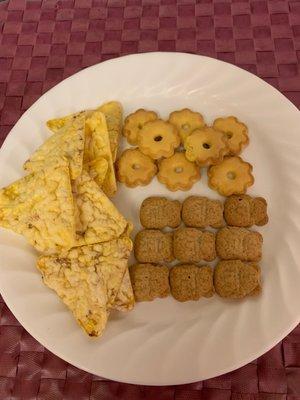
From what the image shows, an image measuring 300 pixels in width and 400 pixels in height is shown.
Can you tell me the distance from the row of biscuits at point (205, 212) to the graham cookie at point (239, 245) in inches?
1.2

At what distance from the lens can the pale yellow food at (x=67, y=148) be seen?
3.04ft

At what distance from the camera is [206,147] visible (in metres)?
1.04

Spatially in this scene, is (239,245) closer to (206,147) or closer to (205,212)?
(205,212)

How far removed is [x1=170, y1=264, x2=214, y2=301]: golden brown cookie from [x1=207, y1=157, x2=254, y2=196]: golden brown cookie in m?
0.20

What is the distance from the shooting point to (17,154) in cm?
105

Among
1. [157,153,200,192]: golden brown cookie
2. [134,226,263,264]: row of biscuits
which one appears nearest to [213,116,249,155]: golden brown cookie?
[157,153,200,192]: golden brown cookie

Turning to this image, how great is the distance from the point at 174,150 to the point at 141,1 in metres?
0.60

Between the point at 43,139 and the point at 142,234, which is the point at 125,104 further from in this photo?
the point at 142,234

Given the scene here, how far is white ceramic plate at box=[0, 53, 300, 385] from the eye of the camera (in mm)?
846

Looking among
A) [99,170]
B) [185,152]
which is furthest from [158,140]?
[99,170]

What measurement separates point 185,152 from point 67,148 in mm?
301

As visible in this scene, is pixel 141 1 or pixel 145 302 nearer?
pixel 145 302

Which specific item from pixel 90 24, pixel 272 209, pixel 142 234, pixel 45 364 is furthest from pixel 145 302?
pixel 90 24

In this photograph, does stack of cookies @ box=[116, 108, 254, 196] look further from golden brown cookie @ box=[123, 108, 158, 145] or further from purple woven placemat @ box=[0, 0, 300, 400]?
purple woven placemat @ box=[0, 0, 300, 400]
